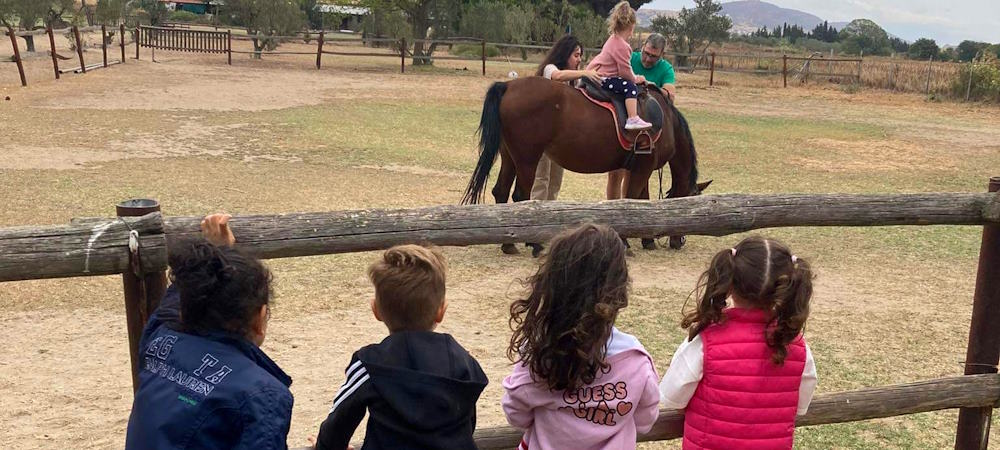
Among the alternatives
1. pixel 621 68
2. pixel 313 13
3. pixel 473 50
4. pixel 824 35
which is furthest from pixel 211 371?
pixel 824 35

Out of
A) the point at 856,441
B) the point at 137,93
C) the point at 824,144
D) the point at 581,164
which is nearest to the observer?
the point at 856,441

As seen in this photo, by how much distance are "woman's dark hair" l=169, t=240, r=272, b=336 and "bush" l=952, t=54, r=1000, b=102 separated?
93.3 ft

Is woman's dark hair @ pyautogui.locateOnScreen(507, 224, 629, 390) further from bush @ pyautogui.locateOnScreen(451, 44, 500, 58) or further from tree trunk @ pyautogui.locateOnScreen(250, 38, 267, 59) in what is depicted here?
bush @ pyautogui.locateOnScreen(451, 44, 500, 58)

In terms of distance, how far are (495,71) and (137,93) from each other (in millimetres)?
15106

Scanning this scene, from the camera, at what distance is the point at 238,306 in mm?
2062

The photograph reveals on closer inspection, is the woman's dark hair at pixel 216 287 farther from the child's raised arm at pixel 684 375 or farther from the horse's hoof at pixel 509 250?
the horse's hoof at pixel 509 250

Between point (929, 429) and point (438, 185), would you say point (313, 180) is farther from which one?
point (929, 429)

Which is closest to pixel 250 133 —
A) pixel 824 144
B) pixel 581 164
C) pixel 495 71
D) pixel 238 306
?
pixel 581 164

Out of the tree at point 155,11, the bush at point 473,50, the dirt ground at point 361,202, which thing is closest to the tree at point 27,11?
the dirt ground at point 361,202

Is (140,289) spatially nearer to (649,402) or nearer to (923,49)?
(649,402)

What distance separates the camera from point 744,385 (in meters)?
2.57

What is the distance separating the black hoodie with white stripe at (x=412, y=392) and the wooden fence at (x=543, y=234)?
684mm

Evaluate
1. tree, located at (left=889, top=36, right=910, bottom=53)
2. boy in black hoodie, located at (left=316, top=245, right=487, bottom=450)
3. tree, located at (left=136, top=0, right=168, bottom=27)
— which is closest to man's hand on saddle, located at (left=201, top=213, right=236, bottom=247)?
boy in black hoodie, located at (left=316, top=245, right=487, bottom=450)

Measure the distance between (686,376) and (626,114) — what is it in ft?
→ 18.3
